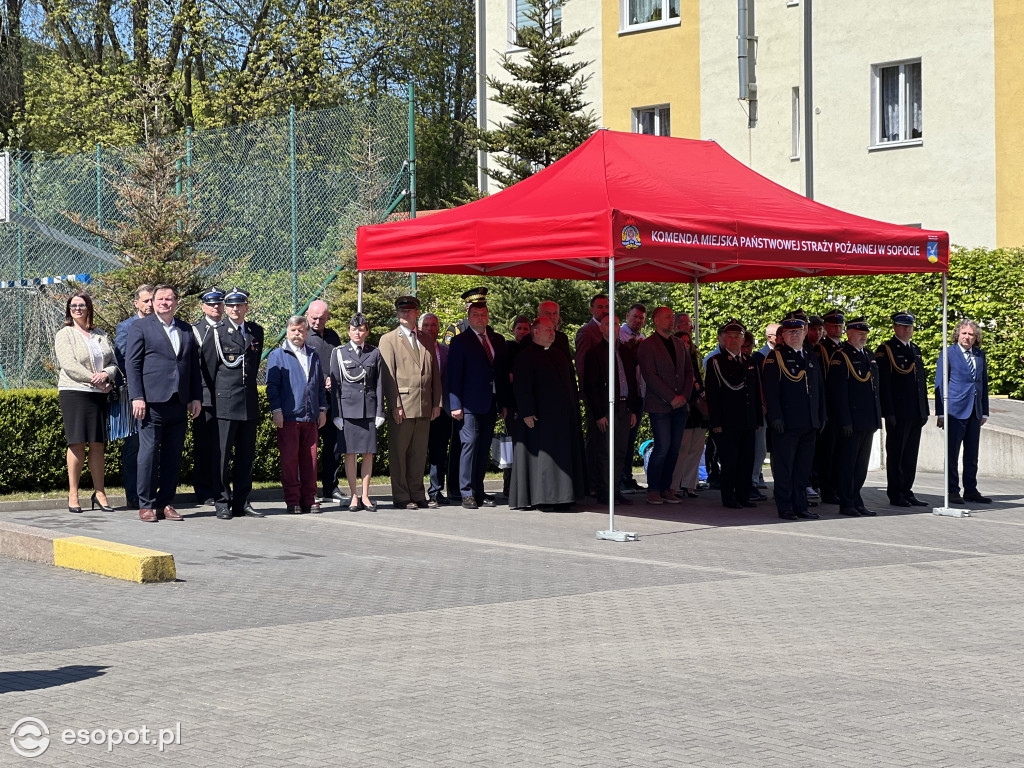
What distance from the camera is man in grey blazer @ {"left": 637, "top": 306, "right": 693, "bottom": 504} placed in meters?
15.1

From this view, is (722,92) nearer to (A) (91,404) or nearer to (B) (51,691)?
(A) (91,404)

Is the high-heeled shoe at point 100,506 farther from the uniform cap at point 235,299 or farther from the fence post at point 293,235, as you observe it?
the fence post at point 293,235

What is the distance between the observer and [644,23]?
107ft

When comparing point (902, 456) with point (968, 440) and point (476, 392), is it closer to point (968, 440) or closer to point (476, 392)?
point (968, 440)

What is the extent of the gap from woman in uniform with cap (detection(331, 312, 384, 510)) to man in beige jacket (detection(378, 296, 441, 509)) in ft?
0.72

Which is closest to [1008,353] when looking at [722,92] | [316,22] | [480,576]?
[722,92]

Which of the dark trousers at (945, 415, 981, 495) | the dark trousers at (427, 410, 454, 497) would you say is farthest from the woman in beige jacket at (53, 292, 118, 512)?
the dark trousers at (945, 415, 981, 495)

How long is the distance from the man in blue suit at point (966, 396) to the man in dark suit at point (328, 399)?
6483 mm

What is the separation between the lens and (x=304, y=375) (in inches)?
554

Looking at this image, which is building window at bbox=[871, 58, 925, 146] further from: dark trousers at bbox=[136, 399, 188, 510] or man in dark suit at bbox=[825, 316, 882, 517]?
dark trousers at bbox=[136, 399, 188, 510]

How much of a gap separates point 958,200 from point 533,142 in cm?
869

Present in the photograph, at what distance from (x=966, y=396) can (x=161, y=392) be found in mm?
8468

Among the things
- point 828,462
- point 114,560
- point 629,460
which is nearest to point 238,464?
point 114,560

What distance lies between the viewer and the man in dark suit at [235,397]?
13.5m
